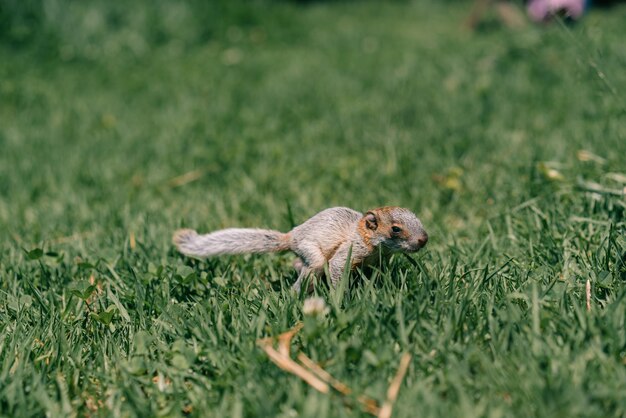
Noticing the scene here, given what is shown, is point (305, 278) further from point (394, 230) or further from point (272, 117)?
point (272, 117)

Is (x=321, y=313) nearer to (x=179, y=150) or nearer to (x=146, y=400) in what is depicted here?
(x=146, y=400)

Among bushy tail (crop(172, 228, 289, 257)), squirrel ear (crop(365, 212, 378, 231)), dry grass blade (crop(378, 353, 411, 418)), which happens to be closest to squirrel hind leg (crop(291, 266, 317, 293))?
bushy tail (crop(172, 228, 289, 257))

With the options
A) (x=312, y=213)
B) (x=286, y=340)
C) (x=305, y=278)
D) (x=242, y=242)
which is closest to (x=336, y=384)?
(x=286, y=340)

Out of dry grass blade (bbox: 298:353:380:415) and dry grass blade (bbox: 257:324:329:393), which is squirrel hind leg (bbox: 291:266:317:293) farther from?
dry grass blade (bbox: 298:353:380:415)

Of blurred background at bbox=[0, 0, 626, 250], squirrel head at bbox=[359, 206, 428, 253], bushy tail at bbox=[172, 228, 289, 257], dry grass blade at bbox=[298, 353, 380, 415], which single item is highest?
squirrel head at bbox=[359, 206, 428, 253]

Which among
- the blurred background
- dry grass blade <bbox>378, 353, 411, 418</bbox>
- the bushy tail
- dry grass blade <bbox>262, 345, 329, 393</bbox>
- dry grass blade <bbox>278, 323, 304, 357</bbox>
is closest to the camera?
dry grass blade <bbox>378, 353, 411, 418</bbox>

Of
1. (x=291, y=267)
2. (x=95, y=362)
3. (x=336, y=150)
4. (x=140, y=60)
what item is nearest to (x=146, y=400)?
(x=95, y=362)

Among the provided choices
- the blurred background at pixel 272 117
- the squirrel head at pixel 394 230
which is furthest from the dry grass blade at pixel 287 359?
the blurred background at pixel 272 117

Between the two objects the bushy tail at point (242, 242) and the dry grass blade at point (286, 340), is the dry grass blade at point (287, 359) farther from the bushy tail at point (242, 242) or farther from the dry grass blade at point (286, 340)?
the bushy tail at point (242, 242)
